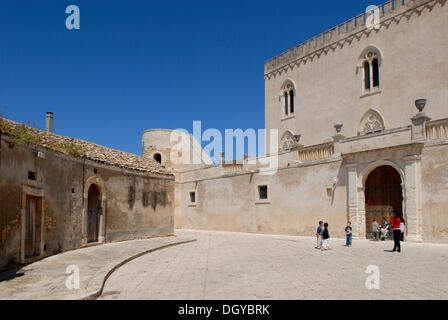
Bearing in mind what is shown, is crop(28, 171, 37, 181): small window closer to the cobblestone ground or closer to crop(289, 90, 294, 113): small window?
the cobblestone ground

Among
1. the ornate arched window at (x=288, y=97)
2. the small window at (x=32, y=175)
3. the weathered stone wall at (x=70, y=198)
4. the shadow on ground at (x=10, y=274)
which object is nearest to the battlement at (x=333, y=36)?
the ornate arched window at (x=288, y=97)

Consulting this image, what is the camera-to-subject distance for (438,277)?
7910 millimetres

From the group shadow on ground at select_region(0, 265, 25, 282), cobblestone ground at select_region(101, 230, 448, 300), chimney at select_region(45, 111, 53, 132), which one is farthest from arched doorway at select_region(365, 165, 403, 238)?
chimney at select_region(45, 111, 53, 132)

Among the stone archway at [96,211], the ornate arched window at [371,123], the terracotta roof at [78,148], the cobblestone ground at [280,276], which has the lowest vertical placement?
the cobblestone ground at [280,276]

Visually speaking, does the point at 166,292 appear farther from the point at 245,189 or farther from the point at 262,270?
the point at 245,189


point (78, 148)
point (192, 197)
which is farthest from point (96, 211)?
point (192, 197)

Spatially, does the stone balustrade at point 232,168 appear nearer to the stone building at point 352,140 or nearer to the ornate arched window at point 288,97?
the stone building at point 352,140

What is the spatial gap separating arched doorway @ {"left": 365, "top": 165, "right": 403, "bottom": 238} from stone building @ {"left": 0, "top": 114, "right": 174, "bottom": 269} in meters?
9.74

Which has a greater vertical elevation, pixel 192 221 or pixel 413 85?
pixel 413 85

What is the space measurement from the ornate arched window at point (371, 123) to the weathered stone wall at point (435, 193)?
6.73m

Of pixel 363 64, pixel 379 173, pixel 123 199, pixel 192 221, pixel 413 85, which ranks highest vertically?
pixel 363 64

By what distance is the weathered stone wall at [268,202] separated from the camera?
1935 cm
